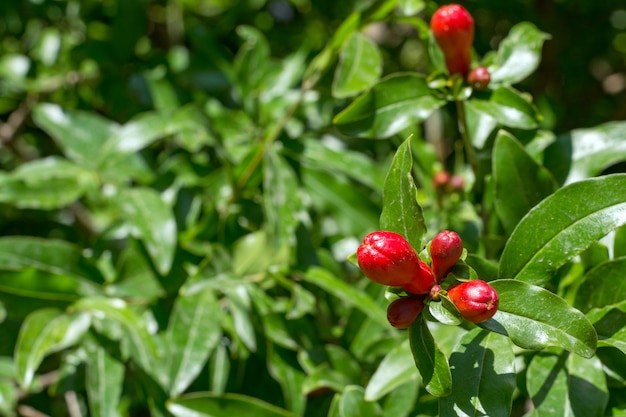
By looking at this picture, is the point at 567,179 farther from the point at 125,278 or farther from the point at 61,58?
the point at 61,58

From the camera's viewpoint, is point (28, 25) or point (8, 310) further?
point (28, 25)

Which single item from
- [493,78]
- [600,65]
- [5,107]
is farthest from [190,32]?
[600,65]

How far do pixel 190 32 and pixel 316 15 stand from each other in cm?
62

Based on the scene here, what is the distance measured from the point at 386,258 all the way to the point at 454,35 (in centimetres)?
42

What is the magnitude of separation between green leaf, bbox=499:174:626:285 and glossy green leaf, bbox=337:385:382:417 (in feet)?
1.14

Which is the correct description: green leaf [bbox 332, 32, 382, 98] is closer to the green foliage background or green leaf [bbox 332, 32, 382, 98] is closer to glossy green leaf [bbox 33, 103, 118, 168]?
the green foliage background

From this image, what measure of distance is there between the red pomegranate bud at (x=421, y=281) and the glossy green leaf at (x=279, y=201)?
0.52m

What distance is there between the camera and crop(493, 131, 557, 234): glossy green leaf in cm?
115

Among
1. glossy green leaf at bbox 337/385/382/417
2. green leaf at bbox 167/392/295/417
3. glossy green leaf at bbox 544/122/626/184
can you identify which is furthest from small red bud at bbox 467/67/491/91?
green leaf at bbox 167/392/295/417

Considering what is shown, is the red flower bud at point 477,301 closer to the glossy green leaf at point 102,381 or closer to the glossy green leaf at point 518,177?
the glossy green leaf at point 518,177

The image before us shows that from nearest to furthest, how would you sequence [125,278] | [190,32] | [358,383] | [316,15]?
[358,383], [125,278], [190,32], [316,15]

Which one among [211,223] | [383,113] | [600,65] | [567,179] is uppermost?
[383,113]

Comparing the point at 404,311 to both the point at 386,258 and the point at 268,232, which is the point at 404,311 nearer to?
the point at 386,258

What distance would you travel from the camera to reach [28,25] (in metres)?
2.31
